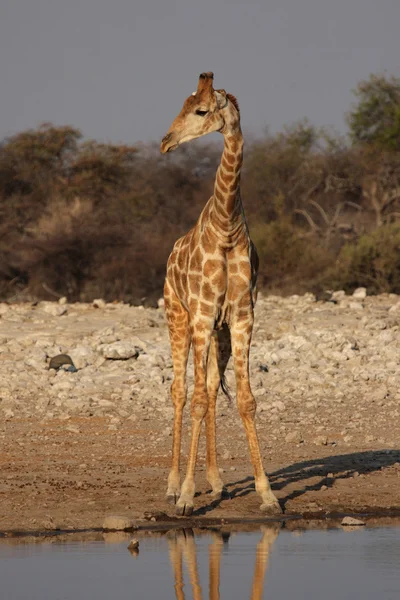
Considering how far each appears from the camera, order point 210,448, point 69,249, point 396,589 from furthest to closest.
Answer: point 69,249, point 210,448, point 396,589

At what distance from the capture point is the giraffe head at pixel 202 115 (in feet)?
25.0

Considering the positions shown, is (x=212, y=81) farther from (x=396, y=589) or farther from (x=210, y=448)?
(x=396, y=589)

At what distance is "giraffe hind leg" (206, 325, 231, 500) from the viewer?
324 inches

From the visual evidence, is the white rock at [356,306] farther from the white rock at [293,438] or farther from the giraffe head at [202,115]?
the giraffe head at [202,115]

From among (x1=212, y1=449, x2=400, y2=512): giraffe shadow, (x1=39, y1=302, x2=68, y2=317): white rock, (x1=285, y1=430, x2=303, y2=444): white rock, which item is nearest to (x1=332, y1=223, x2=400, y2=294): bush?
(x1=39, y1=302, x2=68, y2=317): white rock

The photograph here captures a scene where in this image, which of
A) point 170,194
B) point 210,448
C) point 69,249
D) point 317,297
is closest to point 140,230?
point 69,249

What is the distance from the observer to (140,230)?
32469 millimetres

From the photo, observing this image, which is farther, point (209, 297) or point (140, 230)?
point (140, 230)

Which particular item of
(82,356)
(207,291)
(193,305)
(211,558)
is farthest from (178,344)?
(82,356)

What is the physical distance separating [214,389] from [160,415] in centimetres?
309

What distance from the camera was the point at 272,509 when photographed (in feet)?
25.2

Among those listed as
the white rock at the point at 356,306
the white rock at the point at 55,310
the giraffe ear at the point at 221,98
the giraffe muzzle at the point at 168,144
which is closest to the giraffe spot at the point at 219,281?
the giraffe muzzle at the point at 168,144

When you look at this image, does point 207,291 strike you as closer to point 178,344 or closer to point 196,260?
point 196,260

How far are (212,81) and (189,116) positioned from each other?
0.31 meters
